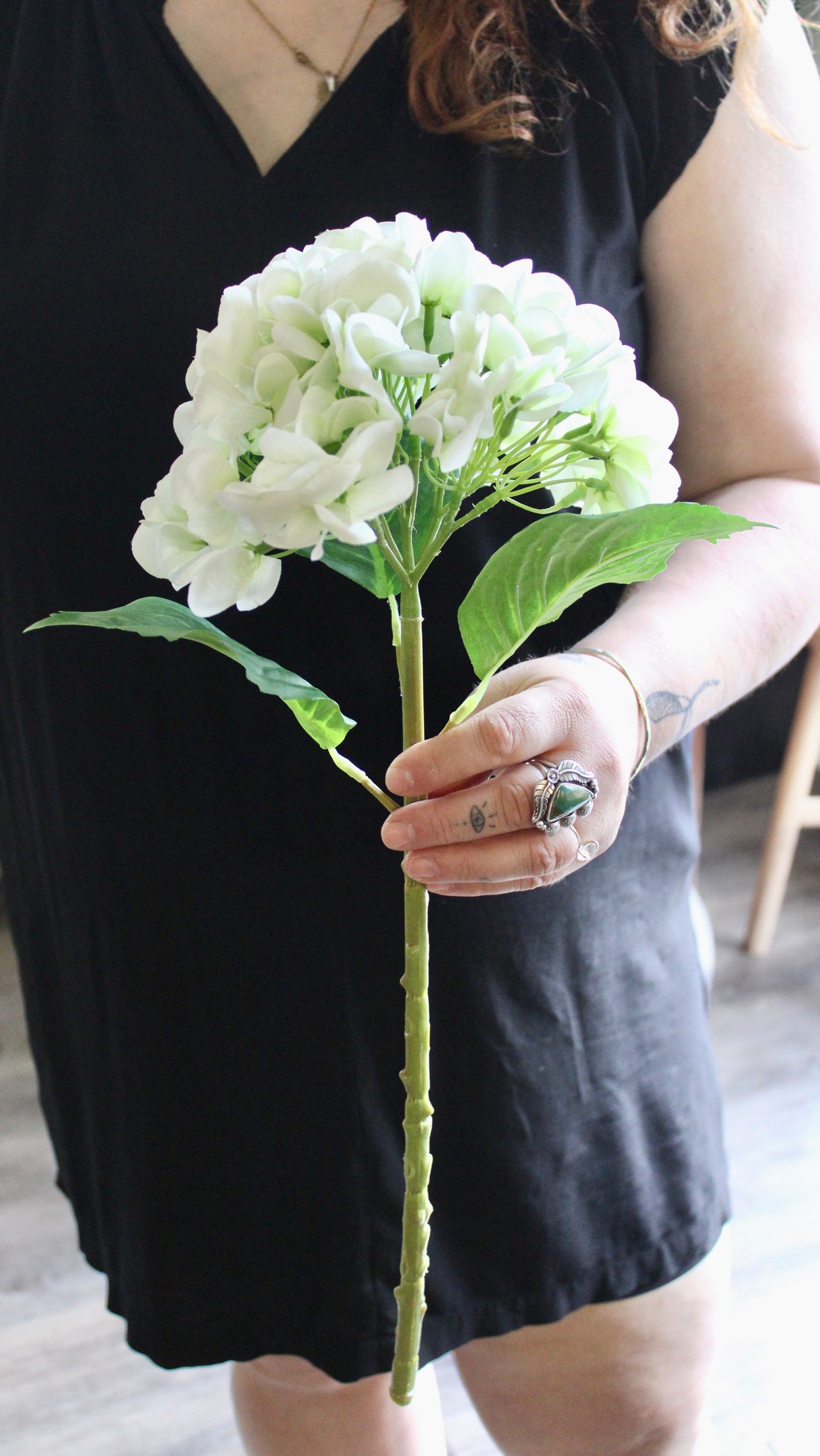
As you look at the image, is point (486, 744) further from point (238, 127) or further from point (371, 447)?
point (238, 127)

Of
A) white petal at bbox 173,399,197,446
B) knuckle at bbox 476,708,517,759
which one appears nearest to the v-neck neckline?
white petal at bbox 173,399,197,446

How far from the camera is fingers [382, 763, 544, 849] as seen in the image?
1.59ft

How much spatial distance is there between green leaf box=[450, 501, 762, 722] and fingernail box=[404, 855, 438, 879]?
0.24 feet

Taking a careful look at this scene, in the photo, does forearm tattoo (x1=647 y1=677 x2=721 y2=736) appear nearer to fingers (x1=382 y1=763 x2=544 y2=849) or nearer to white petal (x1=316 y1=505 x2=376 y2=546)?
fingers (x1=382 y1=763 x2=544 y2=849)

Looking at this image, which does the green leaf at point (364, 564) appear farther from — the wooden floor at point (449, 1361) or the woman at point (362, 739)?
the wooden floor at point (449, 1361)

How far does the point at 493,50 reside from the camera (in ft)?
2.27

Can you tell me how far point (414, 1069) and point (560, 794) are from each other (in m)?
0.14

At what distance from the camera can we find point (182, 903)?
0.77 meters

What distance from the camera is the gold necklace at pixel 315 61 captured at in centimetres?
71

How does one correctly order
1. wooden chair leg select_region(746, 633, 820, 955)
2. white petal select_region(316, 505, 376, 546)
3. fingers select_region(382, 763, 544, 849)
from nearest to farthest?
white petal select_region(316, 505, 376, 546) < fingers select_region(382, 763, 544, 849) < wooden chair leg select_region(746, 633, 820, 955)

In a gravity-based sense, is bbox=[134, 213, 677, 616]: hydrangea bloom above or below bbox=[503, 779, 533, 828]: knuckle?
above

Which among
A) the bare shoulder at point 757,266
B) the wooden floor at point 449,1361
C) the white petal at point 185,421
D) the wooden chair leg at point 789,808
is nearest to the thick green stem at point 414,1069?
the white petal at point 185,421

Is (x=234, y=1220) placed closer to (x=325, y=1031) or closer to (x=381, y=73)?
(x=325, y=1031)

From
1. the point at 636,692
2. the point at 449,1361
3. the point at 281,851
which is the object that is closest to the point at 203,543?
the point at 636,692
